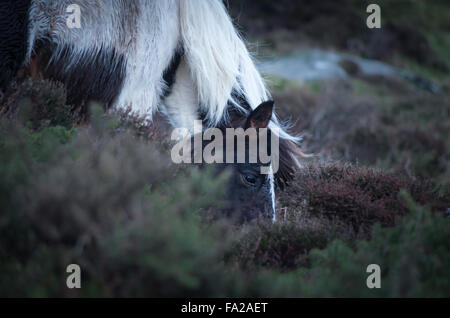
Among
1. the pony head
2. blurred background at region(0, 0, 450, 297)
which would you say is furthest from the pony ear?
blurred background at region(0, 0, 450, 297)

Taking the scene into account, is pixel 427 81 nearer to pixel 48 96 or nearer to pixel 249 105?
pixel 249 105

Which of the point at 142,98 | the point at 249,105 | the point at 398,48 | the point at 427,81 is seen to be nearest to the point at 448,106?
the point at 427,81

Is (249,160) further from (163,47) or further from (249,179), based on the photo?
(163,47)

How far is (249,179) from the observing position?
3.30 metres

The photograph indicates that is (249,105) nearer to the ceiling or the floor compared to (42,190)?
nearer to the ceiling

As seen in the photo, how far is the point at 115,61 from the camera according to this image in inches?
141

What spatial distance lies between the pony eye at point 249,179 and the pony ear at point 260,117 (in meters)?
0.43

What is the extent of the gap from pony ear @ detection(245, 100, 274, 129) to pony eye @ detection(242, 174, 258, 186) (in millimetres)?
428

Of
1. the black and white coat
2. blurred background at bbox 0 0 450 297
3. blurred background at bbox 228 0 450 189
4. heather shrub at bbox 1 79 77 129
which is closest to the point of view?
blurred background at bbox 0 0 450 297

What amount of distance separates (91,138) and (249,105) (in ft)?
5.29

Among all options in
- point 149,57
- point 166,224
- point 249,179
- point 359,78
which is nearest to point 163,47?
point 149,57

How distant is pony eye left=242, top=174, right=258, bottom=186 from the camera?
10.8 ft

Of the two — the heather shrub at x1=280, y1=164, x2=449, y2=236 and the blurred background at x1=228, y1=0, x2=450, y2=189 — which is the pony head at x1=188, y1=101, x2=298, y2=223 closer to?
the heather shrub at x1=280, y1=164, x2=449, y2=236

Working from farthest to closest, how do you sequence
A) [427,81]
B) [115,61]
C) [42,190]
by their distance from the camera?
[427,81]
[115,61]
[42,190]
